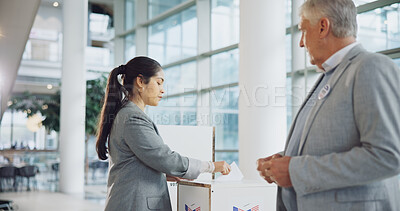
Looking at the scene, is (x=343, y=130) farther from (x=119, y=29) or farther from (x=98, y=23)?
(x=98, y=23)

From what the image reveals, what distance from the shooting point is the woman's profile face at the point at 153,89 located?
87.2 inches

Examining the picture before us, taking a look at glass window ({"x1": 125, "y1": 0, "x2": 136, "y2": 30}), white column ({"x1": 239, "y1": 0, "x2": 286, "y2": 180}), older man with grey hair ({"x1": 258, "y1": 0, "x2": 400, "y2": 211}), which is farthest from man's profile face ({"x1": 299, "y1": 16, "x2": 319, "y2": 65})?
glass window ({"x1": 125, "y1": 0, "x2": 136, "y2": 30})

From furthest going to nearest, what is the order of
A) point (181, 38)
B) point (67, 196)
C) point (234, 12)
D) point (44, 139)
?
1. point (44, 139)
2. point (67, 196)
3. point (181, 38)
4. point (234, 12)

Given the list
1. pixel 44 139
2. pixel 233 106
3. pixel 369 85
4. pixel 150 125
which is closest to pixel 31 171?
pixel 233 106

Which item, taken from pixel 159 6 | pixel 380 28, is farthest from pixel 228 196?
pixel 159 6

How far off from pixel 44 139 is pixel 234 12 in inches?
624

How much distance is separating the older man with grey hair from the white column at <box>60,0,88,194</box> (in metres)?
9.65

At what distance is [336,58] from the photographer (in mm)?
1470

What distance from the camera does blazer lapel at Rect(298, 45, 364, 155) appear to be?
55.8 inches

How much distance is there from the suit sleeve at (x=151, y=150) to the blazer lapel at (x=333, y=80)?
29.0 inches

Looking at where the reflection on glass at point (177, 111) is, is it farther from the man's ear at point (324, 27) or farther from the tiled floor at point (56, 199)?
the man's ear at point (324, 27)

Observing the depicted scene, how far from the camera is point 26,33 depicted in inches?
225

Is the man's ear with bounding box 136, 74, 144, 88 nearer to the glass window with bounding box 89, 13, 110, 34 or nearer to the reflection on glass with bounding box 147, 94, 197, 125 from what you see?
the reflection on glass with bounding box 147, 94, 197, 125

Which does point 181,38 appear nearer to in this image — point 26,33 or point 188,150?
point 26,33
